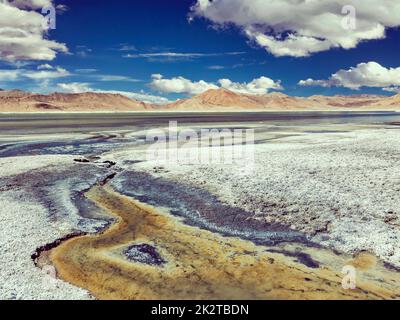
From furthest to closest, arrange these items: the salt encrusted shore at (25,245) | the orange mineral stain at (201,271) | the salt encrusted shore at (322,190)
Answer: the salt encrusted shore at (322,190)
the orange mineral stain at (201,271)
the salt encrusted shore at (25,245)

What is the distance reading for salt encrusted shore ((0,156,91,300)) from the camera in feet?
26.0

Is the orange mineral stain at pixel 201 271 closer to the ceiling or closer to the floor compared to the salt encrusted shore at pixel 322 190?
closer to the floor

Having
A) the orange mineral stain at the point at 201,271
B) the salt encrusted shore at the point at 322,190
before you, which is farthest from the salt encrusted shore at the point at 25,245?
the salt encrusted shore at the point at 322,190

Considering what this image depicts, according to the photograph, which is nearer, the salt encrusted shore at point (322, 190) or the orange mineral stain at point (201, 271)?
the orange mineral stain at point (201, 271)

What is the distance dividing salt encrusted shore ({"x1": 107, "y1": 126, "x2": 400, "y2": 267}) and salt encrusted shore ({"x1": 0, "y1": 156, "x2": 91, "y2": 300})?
19.5 feet

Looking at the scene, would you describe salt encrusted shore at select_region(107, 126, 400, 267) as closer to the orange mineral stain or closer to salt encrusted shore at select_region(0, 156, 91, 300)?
the orange mineral stain

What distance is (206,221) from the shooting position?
12.6 meters

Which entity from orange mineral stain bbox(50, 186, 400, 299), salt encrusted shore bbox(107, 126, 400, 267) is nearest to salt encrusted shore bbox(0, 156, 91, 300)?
orange mineral stain bbox(50, 186, 400, 299)

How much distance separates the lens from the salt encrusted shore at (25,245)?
26.0ft

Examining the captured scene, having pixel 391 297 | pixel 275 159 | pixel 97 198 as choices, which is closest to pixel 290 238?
pixel 391 297

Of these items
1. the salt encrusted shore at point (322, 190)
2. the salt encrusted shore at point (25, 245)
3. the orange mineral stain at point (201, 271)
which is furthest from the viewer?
the salt encrusted shore at point (322, 190)

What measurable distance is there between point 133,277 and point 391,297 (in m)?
5.32

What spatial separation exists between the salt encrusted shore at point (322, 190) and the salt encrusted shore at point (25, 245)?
19.5 feet

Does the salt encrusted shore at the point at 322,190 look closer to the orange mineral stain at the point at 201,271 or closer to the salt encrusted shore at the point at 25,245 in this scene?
the orange mineral stain at the point at 201,271
